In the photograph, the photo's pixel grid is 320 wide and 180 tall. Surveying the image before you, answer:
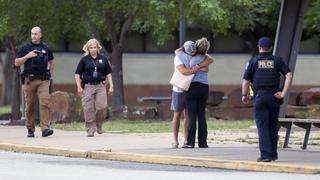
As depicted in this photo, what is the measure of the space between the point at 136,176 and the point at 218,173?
1236mm

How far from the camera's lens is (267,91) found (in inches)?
473

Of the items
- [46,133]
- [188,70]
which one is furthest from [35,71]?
[188,70]

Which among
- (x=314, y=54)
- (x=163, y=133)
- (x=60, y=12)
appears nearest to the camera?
(x=163, y=133)

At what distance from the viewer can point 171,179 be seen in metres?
10.8

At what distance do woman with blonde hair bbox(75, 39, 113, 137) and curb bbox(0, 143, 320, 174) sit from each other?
207cm

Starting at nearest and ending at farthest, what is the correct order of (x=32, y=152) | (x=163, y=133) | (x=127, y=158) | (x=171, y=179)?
(x=171, y=179) → (x=127, y=158) → (x=32, y=152) → (x=163, y=133)

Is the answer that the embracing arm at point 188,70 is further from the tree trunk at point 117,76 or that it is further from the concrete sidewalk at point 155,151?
the tree trunk at point 117,76

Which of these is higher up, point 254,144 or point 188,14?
point 188,14

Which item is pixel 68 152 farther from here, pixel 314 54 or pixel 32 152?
pixel 314 54

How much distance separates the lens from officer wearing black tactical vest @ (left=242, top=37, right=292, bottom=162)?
12.0 meters

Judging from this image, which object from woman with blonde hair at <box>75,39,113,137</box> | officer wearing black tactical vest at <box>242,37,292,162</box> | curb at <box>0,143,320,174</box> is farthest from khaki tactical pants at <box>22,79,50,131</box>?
officer wearing black tactical vest at <box>242,37,292,162</box>

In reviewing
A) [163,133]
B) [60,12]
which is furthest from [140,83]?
[163,133]

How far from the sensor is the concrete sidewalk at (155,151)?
1195 cm

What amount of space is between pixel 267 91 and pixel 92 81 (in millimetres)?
5489
